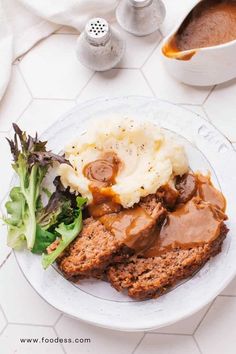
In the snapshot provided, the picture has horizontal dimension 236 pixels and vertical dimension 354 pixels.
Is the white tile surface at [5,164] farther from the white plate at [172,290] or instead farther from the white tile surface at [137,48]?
the white tile surface at [137,48]

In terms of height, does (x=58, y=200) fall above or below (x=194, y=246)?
above

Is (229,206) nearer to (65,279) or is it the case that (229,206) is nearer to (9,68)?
(65,279)

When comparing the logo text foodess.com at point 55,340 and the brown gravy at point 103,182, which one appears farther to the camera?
the logo text foodess.com at point 55,340

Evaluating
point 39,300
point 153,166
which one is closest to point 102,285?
point 39,300

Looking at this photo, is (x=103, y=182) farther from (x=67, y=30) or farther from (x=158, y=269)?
(x=67, y=30)

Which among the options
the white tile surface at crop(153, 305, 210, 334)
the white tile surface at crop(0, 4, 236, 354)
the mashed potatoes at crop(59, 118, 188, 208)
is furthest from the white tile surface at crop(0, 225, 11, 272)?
the white tile surface at crop(153, 305, 210, 334)

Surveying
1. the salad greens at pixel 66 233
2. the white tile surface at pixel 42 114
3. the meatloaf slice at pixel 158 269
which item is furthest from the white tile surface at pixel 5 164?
the meatloaf slice at pixel 158 269
